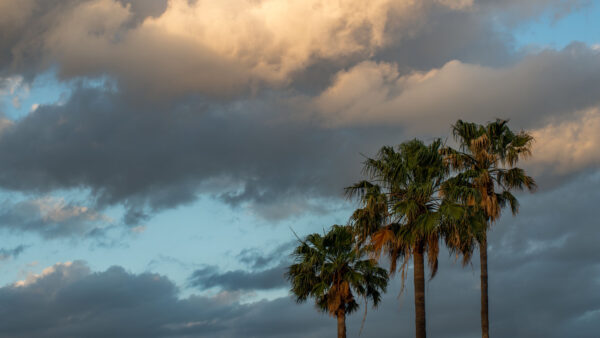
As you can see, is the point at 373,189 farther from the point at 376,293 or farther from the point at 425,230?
the point at 376,293

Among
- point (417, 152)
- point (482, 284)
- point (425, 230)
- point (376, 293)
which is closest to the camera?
point (425, 230)

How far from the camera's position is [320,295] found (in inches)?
1908

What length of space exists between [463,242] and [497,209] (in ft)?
22.7

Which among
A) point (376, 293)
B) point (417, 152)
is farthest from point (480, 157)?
point (376, 293)

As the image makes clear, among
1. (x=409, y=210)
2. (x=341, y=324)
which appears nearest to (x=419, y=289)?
(x=409, y=210)

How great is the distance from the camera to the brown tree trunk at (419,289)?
33188 millimetres

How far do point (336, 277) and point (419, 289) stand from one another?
1522cm

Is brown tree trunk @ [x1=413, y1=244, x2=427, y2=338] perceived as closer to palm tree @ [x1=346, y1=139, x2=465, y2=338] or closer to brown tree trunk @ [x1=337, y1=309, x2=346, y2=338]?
palm tree @ [x1=346, y1=139, x2=465, y2=338]

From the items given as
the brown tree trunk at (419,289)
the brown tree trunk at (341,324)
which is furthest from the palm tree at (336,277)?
the brown tree trunk at (419,289)

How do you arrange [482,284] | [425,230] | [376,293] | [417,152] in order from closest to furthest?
[425,230]
[417,152]
[482,284]
[376,293]

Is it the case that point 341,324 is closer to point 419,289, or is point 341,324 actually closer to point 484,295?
point 484,295

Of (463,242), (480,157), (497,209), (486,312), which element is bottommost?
(486,312)

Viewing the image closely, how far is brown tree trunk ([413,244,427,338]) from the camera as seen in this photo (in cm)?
3319

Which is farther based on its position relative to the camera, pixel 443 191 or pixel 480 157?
pixel 480 157
